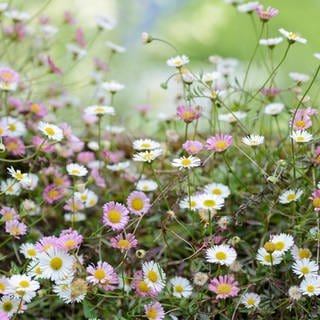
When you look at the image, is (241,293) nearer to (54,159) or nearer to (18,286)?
(18,286)

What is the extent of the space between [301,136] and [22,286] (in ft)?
1.36

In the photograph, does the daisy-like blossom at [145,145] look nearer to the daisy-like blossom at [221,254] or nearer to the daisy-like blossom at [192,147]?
the daisy-like blossom at [192,147]

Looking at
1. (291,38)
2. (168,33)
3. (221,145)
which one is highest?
(291,38)

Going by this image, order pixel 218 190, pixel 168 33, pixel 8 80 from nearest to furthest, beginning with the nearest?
pixel 218 190
pixel 8 80
pixel 168 33

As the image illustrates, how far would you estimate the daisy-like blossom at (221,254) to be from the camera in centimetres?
87

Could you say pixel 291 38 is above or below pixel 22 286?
above

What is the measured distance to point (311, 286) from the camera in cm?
85

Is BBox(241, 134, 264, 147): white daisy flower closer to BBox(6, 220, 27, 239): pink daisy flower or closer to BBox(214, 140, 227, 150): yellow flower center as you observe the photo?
BBox(214, 140, 227, 150): yellow flower center

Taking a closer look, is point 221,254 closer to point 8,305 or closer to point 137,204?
point 137,204

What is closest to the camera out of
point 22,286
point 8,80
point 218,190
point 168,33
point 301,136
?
point 22,286

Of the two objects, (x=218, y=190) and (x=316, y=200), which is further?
(x=218, y=190)

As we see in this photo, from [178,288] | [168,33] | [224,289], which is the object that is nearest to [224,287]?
[224,289]

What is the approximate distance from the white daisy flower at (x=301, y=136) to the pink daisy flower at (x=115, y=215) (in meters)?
0.25

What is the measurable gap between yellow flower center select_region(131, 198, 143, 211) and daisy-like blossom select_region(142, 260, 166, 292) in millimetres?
88
